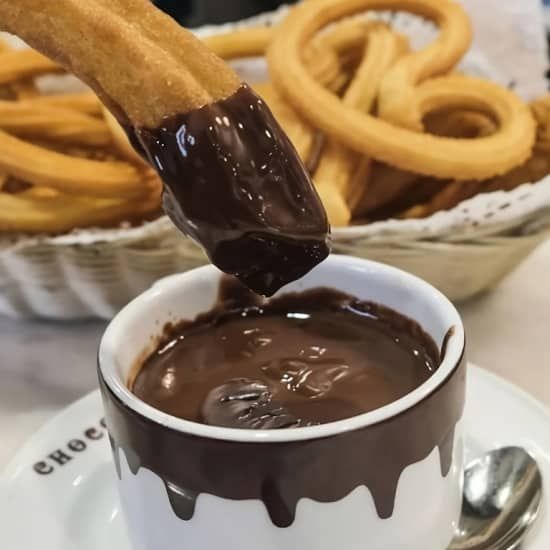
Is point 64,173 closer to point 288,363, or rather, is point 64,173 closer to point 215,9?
point 288,363

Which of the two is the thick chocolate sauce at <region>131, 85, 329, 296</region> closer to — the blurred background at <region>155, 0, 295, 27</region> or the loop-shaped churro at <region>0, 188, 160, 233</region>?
the loop-shaped churro at <region>0, 188, 160, 233</region>

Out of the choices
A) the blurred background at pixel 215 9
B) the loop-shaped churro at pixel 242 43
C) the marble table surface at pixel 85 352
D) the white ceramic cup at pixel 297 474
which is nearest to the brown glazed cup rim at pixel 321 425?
the white ceramic cup at pixel 297 474

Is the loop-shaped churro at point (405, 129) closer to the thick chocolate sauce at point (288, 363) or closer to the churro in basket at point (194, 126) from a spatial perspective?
the thick chocolate sauce at point (288, 363)

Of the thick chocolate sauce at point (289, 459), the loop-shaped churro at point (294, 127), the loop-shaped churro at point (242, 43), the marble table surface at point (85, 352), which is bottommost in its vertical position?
the marble table surface at point (85, 352)

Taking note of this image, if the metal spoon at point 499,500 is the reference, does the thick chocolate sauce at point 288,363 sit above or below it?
above

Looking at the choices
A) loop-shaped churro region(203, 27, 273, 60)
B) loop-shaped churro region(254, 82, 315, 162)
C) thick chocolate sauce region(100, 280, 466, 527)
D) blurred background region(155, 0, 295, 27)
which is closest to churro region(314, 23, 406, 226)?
loop-shaped churro region(254, 82, 315, 162)

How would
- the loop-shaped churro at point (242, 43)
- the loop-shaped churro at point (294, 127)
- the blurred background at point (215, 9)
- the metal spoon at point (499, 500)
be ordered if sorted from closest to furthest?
1. the metal spoon at point (499, 500)
2. the loop-shaped churro at point (294, 127)
3. the loop-shaped churro at point (242, 43)
4. the blurred background at point (215, 9)

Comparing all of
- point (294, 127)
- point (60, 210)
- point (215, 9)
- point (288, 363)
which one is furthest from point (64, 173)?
point (215, 9)
